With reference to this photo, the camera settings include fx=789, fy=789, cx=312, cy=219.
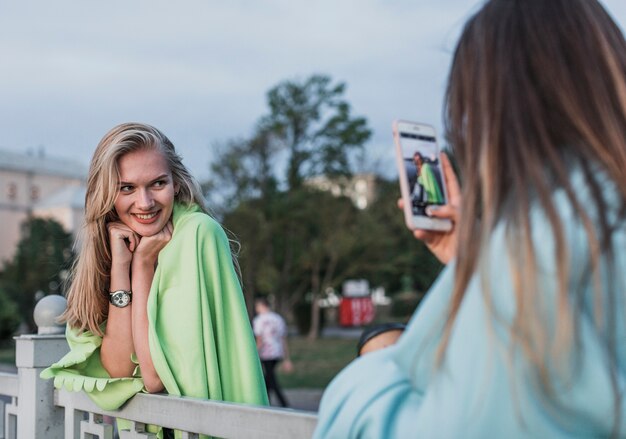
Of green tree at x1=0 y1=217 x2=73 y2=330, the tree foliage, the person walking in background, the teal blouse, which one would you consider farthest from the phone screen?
green tree at x1=0 y1=217 x2=73 y2=330

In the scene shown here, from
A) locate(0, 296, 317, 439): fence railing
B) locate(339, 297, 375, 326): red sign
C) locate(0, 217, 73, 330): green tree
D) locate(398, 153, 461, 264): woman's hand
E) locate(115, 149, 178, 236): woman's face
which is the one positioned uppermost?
locate(0, 217, 73, 330): green tree

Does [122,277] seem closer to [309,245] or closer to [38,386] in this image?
[38,386]

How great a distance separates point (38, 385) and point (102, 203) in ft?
3.07

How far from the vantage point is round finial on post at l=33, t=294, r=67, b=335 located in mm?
3383

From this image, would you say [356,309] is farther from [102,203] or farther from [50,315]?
[102,203]

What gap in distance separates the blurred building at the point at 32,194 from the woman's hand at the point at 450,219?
72986 millimetres

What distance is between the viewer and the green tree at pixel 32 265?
48.0 meters

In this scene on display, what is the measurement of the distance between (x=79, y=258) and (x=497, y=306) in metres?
2.05

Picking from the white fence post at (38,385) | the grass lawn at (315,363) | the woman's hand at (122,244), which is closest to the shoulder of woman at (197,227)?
the woman's hand at (122,244)

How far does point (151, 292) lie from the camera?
8.28 ft

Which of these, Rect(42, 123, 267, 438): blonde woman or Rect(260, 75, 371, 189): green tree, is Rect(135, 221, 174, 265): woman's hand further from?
Rect(260, 75, 371, 189): green tree

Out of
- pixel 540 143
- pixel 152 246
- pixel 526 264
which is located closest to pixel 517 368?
pixel 526 264

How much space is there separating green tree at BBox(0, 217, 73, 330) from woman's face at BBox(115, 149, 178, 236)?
144 ft

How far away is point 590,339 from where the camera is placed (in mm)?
1199
